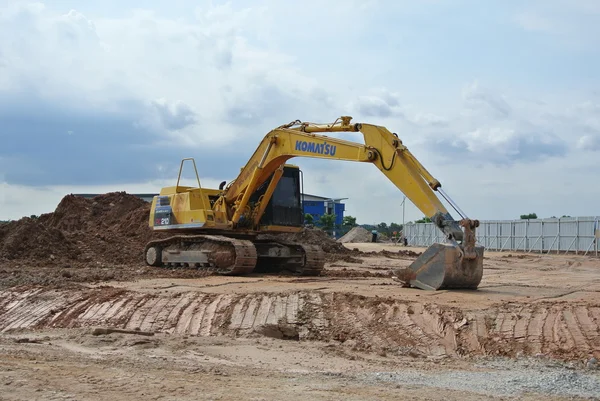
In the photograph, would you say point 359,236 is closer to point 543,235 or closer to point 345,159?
point 543,235

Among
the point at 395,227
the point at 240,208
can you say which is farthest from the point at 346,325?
the point at 395,227

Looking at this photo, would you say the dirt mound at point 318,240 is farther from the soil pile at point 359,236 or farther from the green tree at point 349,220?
the green tree at point 349,220

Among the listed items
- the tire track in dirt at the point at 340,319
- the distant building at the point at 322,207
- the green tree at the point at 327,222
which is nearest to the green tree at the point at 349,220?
the distant building at the point at 322,207

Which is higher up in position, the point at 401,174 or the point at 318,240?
the point at 401,174

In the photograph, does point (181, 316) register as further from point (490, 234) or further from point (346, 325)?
point (490, 234)

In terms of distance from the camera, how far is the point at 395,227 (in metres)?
103

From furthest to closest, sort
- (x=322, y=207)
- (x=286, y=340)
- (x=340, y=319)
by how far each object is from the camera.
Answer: (x=322, y=207) < (x=340, y=319) < (x=286, y=340)

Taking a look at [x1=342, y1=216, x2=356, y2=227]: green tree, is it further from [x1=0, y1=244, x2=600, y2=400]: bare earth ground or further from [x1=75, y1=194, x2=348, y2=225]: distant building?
[x1=0, y1=244, x2=600, y2=400]: bare earth ground

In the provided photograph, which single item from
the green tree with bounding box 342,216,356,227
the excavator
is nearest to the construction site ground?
the excavator

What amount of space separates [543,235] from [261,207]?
26865 millimetres

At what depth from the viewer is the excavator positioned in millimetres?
15727

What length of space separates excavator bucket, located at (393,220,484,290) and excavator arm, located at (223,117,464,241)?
0.73ft

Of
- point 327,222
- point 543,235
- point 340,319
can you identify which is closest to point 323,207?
point 327,222

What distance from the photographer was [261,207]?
1994 cm
